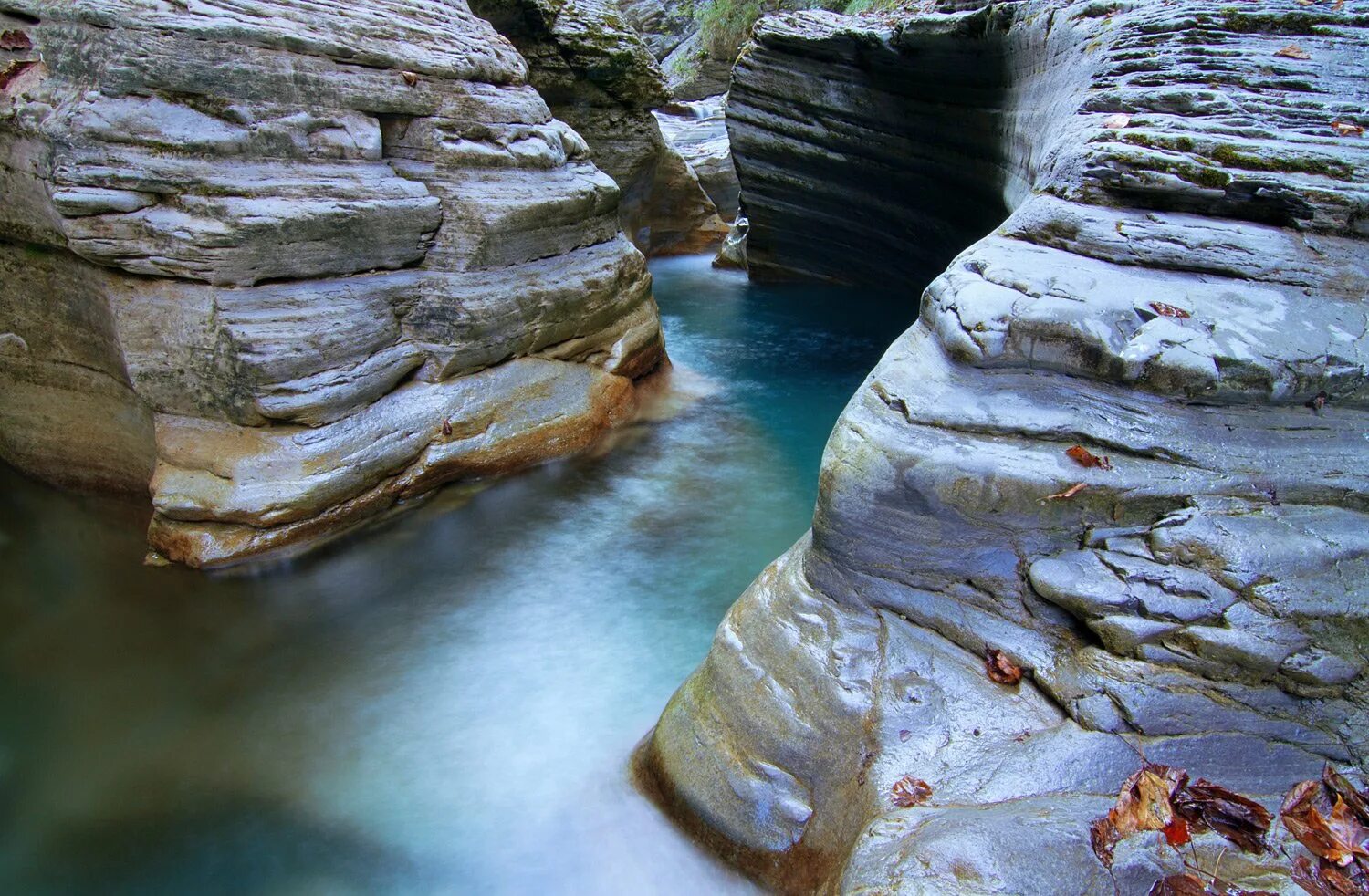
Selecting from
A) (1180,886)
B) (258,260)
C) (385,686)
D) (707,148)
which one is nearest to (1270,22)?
(1180,886)

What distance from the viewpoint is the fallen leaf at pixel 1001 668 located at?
286cm

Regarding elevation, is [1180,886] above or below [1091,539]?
below

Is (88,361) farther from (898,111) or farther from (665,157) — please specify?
(665,157)

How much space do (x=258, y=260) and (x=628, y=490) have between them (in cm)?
295

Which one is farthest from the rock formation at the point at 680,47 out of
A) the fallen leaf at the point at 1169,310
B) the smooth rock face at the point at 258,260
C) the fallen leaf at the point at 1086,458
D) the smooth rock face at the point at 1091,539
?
the fallen leaf at the point at 1086,458

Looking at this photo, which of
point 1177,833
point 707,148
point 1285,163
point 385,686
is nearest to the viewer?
point 1177,833

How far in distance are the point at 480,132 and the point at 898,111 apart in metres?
4.85

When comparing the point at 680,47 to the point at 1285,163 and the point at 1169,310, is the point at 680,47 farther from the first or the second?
the point at 1169,310

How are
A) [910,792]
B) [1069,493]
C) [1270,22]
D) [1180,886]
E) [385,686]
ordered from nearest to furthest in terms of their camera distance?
[1180,886] → [910,792] → [1069,493] → [1270,22] → [385,686]

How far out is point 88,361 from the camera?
5.51 meters

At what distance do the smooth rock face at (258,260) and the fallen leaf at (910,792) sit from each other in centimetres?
411

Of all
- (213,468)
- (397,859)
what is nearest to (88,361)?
(213,468)

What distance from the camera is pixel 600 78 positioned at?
11.0 meters

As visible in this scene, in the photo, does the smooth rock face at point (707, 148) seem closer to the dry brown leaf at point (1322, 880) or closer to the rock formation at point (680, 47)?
the rock formation at point (680, 47)
